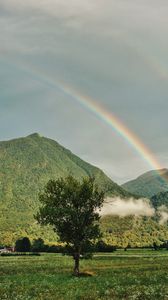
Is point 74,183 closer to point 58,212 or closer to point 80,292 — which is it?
point 58,212

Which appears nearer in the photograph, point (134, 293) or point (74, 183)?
point (134, 293)

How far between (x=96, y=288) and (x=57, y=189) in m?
27.5

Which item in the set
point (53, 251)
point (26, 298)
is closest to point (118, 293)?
point (26, 298)

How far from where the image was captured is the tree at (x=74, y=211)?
68.1 meters

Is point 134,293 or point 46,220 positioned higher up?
point 46,220

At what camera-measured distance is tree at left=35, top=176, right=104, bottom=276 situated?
68.1 m

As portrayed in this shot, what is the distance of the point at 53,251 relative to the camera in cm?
19288

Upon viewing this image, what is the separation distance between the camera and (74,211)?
223ft

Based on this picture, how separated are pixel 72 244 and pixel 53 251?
12576 cm

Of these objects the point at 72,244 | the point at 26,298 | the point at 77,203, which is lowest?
the point at 26,298

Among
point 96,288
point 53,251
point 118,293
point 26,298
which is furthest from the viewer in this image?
A: point 53,251

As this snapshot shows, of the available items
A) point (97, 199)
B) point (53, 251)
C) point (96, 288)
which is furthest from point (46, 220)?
point (53, 251)

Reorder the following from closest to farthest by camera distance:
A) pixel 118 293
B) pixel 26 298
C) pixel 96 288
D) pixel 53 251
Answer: pixel 26 298
pixel 118 293
pixel 96 288
pixel 53 251

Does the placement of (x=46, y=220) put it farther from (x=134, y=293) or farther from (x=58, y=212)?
(x=134, y=293)
